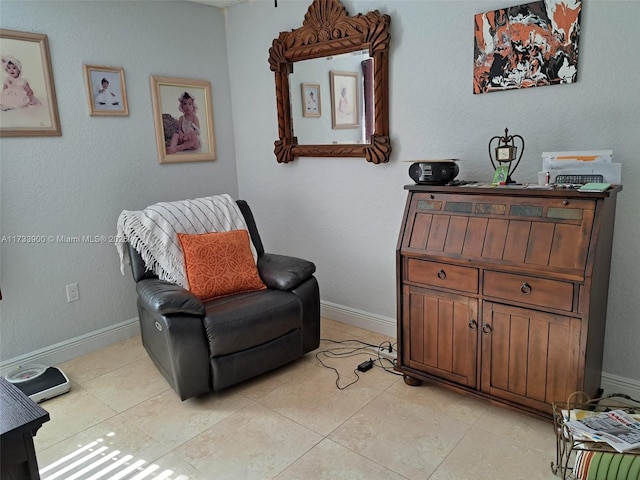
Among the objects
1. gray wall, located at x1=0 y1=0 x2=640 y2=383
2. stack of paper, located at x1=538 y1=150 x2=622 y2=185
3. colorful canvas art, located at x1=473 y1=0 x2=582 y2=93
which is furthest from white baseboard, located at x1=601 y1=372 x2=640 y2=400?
colorful canvas art, located at x1=473 y1=0 x2=582 y2=93

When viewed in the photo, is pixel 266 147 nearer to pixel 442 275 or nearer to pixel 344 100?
pixel 344 100

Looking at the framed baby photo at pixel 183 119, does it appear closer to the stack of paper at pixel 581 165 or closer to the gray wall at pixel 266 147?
A: the gray wall at pixel 266 147

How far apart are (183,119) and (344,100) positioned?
1.24m

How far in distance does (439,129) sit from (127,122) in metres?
2.03

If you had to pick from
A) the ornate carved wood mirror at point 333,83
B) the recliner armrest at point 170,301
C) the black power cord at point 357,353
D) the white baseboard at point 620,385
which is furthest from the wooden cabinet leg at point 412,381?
the ornate carved wood mirror at point 333,83

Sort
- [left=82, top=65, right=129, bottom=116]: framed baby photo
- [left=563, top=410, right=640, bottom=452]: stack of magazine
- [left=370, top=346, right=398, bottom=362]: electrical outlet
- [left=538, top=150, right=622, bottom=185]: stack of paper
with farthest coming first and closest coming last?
[left=82, top=65, right=129, bottom=116]: framed baby photo < [left=370, top=346, right=398, bottom=362]: electrical outlet < [left=538, top=150, right=622, bottom=185]: stack of paper < [left=563, top=410, right=640, bottom=452]: stack of magazine

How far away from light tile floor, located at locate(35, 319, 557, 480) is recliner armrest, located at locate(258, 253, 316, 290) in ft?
1.67

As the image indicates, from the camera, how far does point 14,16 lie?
2.52 m

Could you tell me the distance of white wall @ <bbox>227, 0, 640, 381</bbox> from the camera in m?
2.07

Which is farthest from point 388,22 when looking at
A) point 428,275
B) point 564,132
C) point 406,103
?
point 428,275

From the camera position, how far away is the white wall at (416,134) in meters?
2.07

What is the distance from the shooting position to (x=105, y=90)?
9.62ft

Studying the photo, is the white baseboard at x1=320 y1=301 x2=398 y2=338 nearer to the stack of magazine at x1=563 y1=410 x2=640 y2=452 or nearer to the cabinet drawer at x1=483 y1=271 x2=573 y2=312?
the cabinet drawer at x1=483 y1=271 x2=573 y2=312

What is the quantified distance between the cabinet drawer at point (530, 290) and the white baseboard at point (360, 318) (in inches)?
43.5
